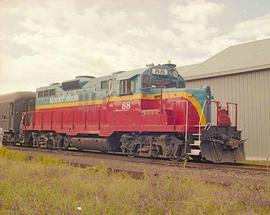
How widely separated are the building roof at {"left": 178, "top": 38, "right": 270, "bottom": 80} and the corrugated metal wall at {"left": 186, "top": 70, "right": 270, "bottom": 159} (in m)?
0.41

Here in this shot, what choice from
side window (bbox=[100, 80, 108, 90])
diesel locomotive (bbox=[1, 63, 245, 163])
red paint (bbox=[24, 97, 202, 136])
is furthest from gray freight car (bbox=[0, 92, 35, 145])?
side window (bbox=[100, 80, 108, 90])

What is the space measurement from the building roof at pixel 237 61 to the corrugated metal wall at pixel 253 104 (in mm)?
412

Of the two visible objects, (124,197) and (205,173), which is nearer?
(124,197)

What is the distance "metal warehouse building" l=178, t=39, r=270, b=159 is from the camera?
1941cm

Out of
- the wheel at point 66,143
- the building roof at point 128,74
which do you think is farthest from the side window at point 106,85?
the wheel at point 66,143

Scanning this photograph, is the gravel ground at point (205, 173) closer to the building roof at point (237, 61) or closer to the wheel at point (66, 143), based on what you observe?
the wheel at point (66, 143)

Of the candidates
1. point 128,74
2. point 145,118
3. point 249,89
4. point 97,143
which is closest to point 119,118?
point 145,118

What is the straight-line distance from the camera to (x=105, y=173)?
891cm

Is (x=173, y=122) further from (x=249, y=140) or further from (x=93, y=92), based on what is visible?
(x=249, y=140)

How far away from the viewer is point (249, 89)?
2008cm

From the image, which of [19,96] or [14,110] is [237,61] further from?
[14,110]

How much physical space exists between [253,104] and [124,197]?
1571 cm

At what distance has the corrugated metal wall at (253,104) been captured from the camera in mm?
19375

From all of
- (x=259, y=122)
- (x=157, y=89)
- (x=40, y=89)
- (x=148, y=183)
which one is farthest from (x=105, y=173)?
(x=40, y=89)
